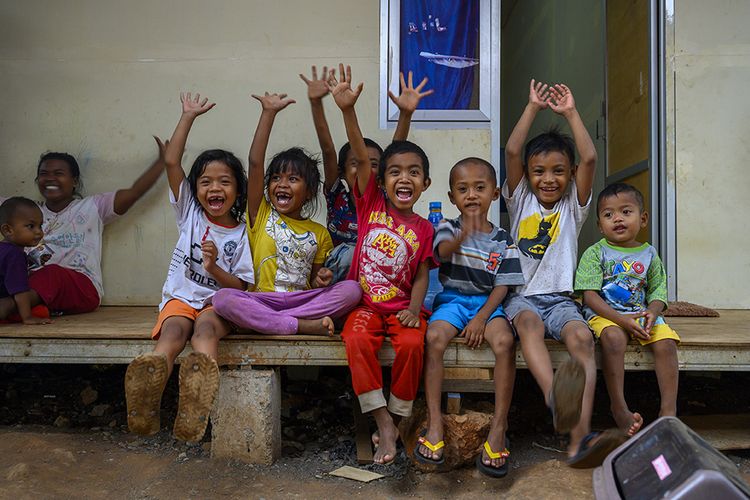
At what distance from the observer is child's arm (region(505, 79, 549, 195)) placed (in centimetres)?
296

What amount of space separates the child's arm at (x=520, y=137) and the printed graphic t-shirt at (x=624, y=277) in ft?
1.72

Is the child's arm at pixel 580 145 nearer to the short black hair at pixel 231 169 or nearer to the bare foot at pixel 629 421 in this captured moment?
the bare foot at pixel 629 421

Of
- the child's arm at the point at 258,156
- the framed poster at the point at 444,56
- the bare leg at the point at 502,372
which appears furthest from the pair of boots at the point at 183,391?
the framed poster at the point at 444,56

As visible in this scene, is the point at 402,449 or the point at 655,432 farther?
the point at 402,449

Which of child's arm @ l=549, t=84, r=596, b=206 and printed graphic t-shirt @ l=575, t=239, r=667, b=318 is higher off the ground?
child's arm @ l=549, t=84, r=596, b=206

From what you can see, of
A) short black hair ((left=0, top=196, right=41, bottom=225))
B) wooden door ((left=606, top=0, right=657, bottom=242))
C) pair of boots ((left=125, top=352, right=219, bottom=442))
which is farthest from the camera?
wooden door ((left=606, top=0, right=657, bottom=242))

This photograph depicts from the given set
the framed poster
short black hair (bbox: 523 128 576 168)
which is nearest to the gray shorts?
short black hair (bbox: 523 128 576 168)

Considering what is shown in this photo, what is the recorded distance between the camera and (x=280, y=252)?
3.02 metres

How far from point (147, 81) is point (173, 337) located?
2.34m

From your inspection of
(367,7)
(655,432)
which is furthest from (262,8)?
(655,432)

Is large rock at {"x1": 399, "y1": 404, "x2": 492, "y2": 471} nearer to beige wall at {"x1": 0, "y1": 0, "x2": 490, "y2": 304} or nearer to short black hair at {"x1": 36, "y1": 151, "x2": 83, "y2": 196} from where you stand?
beige wall at {"x1": 0, "y1": 0, "x2": 490, "y2": 304}

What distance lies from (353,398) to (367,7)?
8.56ft

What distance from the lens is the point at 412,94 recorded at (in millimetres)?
3135

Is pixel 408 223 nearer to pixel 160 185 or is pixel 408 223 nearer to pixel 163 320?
pixel 163 320
